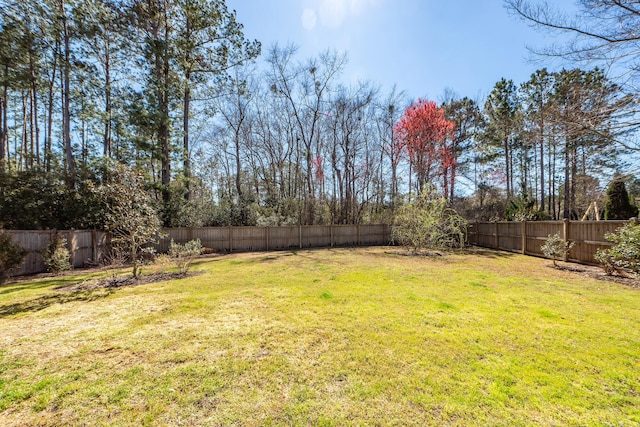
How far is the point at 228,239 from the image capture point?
1262 cm

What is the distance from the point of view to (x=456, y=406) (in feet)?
5.73

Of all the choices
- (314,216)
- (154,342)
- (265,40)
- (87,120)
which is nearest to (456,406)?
(154,342)

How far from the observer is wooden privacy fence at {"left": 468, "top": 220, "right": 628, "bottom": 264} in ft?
23.0

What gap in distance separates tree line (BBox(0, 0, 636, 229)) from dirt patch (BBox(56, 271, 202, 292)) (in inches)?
93.8

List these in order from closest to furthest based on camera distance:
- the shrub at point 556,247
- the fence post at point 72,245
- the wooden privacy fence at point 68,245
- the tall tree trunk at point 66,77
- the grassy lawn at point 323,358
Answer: the grassy lawn at point 323,358
the wooden privacy fence at point 68,245
the shrub at point 556,247
the fence post at point 72,245
the tall tree trunk at point 66,77

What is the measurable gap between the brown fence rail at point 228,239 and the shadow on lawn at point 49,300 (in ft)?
11.6

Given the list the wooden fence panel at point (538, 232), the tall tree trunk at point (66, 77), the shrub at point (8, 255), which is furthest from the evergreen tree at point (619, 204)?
the tall tree trunk at point (66, 77)

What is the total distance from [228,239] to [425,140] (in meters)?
12.3

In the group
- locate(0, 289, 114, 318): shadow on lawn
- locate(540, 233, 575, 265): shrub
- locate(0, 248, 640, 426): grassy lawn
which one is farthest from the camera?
locate(540, 233, 575, 265): shrub

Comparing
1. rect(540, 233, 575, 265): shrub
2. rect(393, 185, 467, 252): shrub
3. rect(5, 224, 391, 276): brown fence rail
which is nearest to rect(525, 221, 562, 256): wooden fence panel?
rect(540, 233, 575, 265): shrub

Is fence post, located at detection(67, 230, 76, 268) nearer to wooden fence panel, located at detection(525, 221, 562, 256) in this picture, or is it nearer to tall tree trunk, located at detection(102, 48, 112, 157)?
tall tree trunk, located at detection(102, 48, 112, 157)

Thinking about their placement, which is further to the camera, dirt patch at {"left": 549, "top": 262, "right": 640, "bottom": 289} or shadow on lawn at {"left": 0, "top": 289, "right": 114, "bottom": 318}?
dirt patch at {"left": 549, "top": 262, "right": 640, "bottom": 289}

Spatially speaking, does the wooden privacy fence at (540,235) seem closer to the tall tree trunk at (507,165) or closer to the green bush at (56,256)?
the tall tree trunk at (507,165)

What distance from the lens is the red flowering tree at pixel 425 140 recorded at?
14.3 metres
